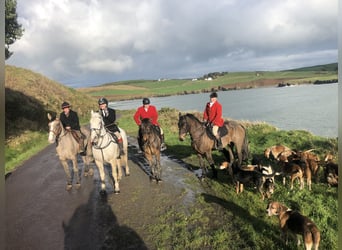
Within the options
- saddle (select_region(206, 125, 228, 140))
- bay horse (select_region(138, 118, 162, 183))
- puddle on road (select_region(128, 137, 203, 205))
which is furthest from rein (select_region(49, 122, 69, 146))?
saddle (select_region(206, 125, 228, 140))

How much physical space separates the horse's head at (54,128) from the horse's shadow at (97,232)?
2780 mm

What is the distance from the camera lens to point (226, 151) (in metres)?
11.9

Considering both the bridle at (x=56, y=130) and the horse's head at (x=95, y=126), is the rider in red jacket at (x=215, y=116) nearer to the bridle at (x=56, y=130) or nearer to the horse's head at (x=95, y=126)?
the horse's head at (x=95, y=126)

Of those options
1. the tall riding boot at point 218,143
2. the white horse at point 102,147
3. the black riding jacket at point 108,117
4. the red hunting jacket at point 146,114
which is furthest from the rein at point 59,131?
the tall riding boot at point 218,143

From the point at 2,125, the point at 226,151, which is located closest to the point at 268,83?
the point at 226,151

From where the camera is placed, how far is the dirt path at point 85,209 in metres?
6.71

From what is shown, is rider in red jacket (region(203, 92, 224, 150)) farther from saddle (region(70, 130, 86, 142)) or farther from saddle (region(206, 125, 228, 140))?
saddle (region(70, 130, 86, 142))

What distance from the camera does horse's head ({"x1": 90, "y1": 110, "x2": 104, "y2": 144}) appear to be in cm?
925

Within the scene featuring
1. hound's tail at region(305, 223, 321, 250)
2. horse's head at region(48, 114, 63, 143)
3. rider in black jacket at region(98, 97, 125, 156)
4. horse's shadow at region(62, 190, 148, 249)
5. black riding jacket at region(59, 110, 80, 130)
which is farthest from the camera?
black riding jacket at region(59, 110, 80, 130)

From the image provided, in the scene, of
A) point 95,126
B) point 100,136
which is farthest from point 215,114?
point 95,126

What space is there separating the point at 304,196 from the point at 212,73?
426 feet

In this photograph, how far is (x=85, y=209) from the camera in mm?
8445

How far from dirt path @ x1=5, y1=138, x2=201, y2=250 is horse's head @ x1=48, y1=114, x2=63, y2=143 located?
2.09 m

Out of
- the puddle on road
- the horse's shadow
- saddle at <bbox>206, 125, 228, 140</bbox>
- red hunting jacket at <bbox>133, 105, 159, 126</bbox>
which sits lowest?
the puddle on road
